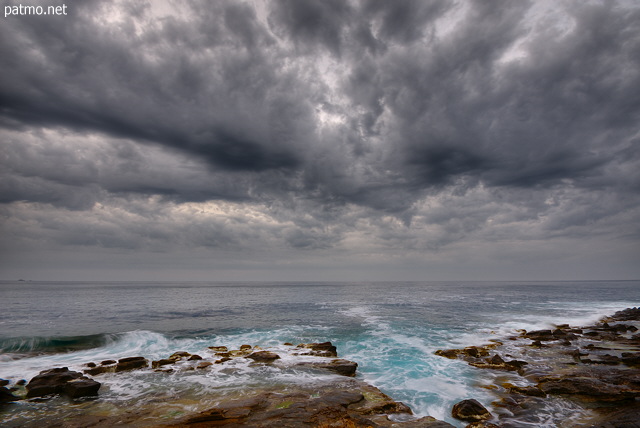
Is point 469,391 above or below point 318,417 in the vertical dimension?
below

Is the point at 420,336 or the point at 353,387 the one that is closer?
the point at 353,387

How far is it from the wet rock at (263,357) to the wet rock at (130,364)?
296 inches

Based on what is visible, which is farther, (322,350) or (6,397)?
(322,350)

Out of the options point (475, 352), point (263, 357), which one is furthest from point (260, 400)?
point (475, 352)

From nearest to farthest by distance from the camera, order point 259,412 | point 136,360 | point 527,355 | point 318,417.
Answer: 1. point 318,417
2. point 259,412
3. point 136,360
4. point 527,355

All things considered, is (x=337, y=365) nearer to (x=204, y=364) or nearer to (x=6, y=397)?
(x=204, y=364)

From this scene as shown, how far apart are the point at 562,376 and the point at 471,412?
8575 mm

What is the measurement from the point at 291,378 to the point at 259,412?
5.74 metres

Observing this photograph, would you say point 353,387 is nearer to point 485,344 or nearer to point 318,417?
point 318,417

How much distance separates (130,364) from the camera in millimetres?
20609

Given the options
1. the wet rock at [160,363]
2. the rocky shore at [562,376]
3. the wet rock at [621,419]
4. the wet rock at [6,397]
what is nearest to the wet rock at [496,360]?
the rocky shore at [562,376]

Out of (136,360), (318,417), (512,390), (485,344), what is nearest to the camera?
(318,417)

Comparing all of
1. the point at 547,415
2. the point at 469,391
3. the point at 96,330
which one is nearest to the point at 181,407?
the point at 469,391

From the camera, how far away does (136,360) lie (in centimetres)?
2109
